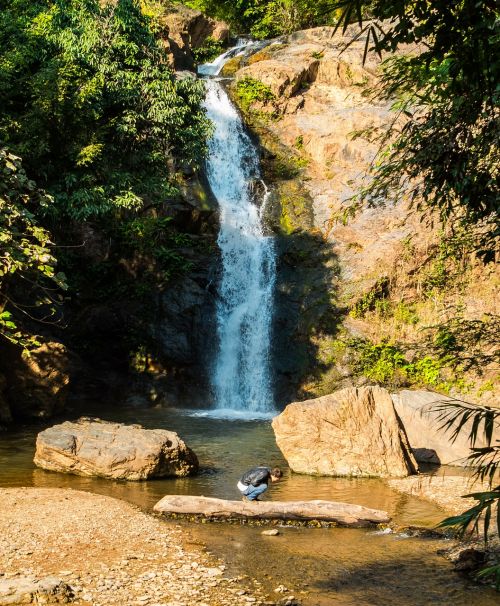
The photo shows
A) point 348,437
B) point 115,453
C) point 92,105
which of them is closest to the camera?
point 115,453

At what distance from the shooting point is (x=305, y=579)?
825 cm

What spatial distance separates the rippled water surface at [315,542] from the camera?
7922 millimetres

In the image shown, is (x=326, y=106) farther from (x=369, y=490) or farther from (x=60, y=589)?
(x=60, y=589)

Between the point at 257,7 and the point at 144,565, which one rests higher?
the point at 257,7

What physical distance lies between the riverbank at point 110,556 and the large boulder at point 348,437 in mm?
4523

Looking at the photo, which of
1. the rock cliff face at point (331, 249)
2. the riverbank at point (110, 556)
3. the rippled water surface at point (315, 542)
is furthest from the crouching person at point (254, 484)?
the rock cliff face at point (331, 249)

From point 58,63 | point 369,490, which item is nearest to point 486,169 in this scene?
point 369,490

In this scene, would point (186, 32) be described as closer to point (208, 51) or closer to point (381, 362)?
point (208, 51)

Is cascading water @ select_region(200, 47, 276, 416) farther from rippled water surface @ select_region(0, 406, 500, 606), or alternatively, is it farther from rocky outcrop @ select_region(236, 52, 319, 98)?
rippled water surface @ select_region(0, 406, 500, 606)

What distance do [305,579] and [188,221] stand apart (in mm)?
21557

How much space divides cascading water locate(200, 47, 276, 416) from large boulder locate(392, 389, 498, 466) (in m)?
7.53

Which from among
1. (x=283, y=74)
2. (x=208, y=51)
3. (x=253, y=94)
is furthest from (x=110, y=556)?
(x=208, y=51)

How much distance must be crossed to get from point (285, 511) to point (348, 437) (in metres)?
3.97

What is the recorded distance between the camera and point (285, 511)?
35.3 feet
